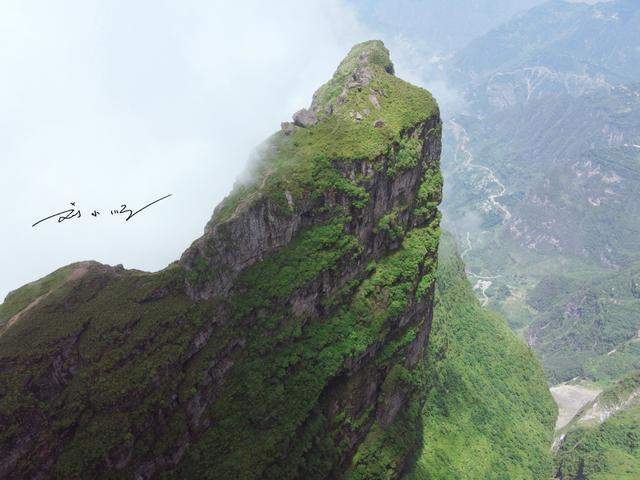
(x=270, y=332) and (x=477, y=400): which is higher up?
(x=270, y=332)

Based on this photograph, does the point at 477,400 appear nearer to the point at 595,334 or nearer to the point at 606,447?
the point at 606,447

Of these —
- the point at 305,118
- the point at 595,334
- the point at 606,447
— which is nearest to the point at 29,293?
the point at 305,118

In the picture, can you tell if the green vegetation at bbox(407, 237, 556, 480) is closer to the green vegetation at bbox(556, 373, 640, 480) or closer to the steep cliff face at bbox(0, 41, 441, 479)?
the green vegetation at bbox(556, 373, 640, 480)

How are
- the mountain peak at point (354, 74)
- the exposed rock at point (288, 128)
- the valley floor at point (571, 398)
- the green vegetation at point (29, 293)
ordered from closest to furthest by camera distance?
the green vegetation at point (29, 293) → the exposed rock at point (288, 128) → the mountain peak at point (354, 74) → the valley floor at point (571, 398)

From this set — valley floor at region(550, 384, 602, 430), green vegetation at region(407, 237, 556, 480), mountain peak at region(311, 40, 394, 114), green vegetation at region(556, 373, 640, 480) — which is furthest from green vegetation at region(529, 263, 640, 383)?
mountain peak at region(311, 40, 394, 114)

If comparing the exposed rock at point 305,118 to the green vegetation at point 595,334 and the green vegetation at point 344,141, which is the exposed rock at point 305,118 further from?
the green vegetation at point 595,334

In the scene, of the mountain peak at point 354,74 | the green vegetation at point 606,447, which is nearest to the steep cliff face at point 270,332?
the mountain peak at point 354,74
